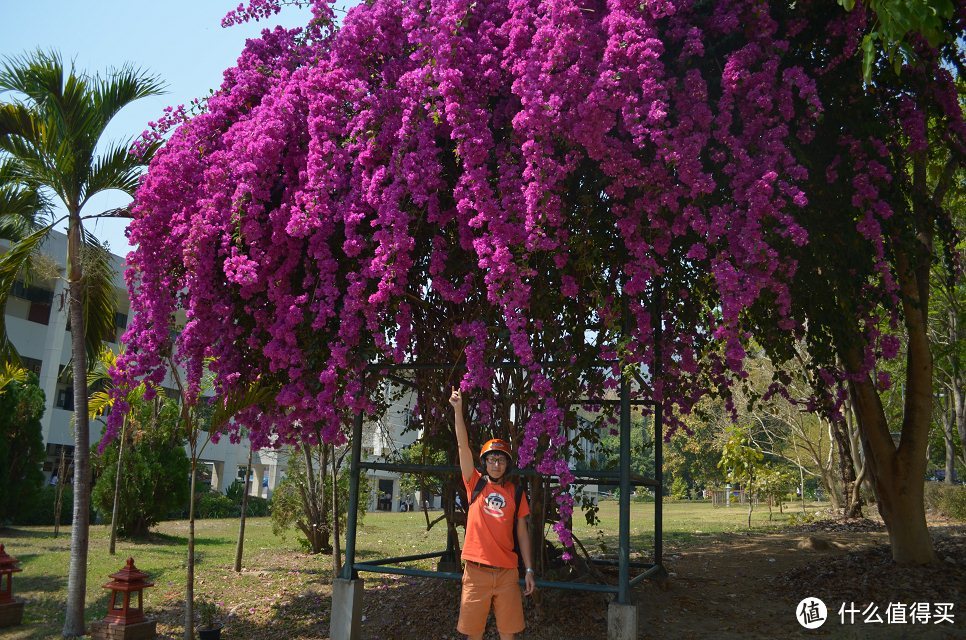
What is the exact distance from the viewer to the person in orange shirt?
5523 millimetres

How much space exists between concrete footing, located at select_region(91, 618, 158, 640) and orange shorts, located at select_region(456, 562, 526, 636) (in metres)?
3.90

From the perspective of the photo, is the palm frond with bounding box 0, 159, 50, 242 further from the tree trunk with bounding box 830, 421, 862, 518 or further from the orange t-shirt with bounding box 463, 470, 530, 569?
the tree trunk with bounding box 830, 421, 862, 518

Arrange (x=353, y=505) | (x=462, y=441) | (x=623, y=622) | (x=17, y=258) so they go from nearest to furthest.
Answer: (x=462, y=441)
(x=623, y=622)
(x=353, y=505)
(x=17, y=258)

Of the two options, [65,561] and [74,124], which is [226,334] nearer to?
[74,124]

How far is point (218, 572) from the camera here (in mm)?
12617

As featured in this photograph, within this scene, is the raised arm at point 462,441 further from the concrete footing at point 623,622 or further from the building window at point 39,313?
the building window at point 39,313

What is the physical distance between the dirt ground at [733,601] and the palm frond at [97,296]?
4.63m

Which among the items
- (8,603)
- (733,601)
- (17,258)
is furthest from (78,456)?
(733,601)

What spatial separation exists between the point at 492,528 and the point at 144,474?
Result: 15.3 meters

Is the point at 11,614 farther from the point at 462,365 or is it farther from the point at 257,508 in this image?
the point at 257,508

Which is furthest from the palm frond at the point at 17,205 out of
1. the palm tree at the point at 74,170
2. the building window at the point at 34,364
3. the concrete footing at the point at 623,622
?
the building window at the point at 34,364

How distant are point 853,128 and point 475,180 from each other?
11.3ft

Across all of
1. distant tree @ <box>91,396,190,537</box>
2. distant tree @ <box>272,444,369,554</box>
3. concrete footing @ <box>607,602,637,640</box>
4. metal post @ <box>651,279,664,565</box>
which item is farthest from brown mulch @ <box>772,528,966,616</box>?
distant tree @ <box>91,396,190,537</box>

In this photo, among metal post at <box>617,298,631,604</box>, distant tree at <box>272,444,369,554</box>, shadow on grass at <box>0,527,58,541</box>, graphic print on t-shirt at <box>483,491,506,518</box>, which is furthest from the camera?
shadow on grass at <box>0,527,58,541</box>
